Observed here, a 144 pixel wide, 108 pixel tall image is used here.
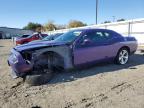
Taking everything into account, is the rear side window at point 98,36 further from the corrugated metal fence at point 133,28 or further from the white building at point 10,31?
the white building at point 10,31

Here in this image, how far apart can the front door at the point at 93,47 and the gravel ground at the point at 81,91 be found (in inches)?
20.1

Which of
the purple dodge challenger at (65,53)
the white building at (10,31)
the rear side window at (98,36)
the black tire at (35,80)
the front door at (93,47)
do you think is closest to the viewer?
the black tire at (35,80)

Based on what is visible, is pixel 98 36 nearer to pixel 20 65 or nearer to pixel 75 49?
pixel 75 49

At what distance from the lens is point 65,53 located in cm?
714

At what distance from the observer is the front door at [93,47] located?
24.3ft

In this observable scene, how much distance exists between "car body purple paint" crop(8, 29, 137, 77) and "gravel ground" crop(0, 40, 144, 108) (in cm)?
50

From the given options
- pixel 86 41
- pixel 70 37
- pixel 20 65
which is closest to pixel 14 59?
pixel 20 65

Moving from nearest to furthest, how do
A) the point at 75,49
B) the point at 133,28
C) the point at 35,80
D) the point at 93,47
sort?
the point at 35,80
the point at 75,49
the point at 93,47
the point at 133,28

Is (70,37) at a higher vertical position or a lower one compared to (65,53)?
higher

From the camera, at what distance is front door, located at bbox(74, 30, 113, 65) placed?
7395mm

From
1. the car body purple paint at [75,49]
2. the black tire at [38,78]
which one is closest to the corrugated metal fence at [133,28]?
the car body purple paint at [75,49]

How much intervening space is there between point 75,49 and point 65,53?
0.39 meters

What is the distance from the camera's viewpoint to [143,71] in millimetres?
7531

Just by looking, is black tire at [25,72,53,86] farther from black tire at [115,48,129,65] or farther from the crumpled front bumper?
black tire at [115,48,129,65]
